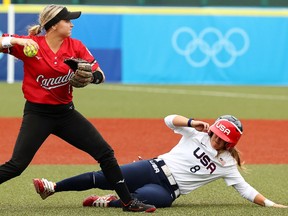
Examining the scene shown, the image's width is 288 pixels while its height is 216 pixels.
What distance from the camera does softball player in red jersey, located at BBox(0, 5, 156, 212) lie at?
311 inches

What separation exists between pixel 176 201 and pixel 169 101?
1309 cm

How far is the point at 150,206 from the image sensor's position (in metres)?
8.06

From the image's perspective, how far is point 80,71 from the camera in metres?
7.76

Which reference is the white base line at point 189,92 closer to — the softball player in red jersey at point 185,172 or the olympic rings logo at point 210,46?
the olympic rings logo at point 210,46

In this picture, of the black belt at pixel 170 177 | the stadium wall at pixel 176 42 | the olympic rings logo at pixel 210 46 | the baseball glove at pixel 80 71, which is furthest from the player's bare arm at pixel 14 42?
the olympic rings logo at pixel 210 46

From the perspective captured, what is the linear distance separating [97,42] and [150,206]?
61.2 ft

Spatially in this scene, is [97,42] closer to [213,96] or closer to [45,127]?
[213,96]

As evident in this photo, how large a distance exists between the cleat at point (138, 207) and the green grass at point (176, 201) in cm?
8

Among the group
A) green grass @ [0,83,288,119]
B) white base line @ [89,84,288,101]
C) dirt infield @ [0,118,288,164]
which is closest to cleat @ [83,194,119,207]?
dirt infield @ [0,118,288,164]

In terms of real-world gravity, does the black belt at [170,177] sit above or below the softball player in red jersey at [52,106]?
below

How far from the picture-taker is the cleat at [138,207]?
26.4 feet

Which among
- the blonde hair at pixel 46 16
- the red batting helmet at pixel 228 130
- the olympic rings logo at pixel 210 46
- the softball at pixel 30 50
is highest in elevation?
the blonde hair at pixel 46 16

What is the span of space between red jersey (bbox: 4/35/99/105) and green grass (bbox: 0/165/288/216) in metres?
1.04

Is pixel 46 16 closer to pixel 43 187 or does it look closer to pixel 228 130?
pixel 43 187
